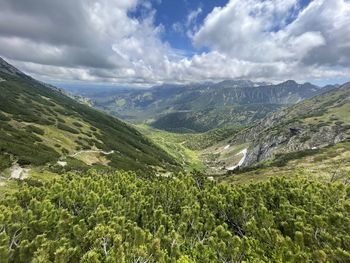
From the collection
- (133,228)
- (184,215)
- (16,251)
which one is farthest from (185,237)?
(16,251)

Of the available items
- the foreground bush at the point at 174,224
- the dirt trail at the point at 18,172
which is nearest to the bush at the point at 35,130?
the dirt trail at the point at 18,172

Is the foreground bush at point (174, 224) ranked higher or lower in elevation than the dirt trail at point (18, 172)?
higher

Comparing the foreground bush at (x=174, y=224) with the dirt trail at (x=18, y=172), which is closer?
the foreground bush at (x=174, y=224)

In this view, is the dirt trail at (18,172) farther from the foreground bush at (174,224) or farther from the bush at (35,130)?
the bush at (35,130)

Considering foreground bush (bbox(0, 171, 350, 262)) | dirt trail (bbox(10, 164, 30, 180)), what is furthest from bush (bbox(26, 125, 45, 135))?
foreground bush (bbox(0, 171, 350, 262))

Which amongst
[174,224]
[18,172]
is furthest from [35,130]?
[174,224]

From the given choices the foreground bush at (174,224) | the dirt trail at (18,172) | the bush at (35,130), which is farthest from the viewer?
the bush at (35,130)

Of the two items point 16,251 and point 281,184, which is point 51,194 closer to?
point 16,251

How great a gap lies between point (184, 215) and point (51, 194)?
17.8 m

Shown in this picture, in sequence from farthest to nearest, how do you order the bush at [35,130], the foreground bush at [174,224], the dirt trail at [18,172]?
the bush at [35,130] < the dirt trail at [18,172] < the foreground bush at [174,224]

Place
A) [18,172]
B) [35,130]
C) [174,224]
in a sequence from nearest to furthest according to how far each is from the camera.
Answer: [174,224] → [18,172] → [35,130]

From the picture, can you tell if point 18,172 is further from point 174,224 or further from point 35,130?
point 35,130

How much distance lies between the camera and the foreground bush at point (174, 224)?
2638 cm

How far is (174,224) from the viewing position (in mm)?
36688
